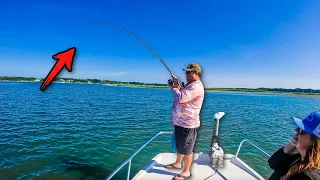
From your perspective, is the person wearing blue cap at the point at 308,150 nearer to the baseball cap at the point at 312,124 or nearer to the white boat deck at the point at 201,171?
the baseball cap at the point at 312,124

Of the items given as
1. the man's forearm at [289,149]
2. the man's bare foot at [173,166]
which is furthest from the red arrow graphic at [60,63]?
the man's forearm at [289,149]

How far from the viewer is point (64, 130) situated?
12.6 metres

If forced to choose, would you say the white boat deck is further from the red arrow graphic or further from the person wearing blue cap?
the person wearing blue cap

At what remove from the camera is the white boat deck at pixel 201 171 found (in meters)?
4.41

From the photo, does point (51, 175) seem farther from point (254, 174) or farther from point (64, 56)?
point (254, 174)

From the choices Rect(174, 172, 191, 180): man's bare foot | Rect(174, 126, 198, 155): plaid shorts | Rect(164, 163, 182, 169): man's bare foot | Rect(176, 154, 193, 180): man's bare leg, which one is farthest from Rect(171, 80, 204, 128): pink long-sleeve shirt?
Rect(164, 163, 182, 169): man's bare foot

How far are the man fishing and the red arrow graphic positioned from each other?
236 centimetres

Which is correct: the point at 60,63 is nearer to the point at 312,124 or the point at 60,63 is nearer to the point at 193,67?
the point at 193,67

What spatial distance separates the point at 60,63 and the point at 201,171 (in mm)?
3769

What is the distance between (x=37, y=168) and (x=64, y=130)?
18.1ft

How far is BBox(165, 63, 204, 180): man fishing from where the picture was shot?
3821mm

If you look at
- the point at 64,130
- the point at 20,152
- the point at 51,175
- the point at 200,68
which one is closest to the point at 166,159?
the point at 200,68

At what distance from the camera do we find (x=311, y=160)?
5.96 ft

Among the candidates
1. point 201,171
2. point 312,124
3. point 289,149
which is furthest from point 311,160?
point 201,171
